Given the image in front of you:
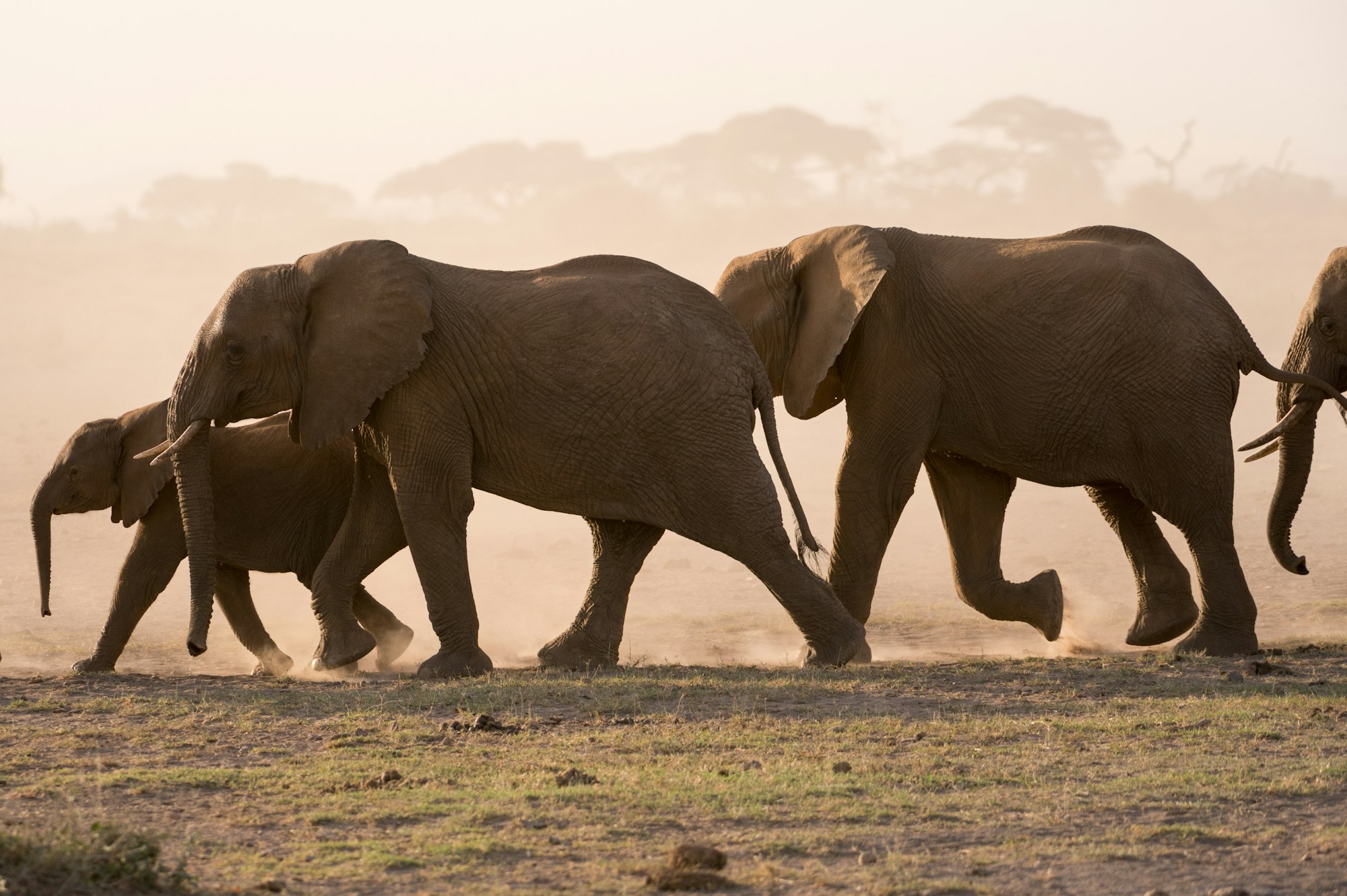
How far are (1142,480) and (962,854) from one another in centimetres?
587

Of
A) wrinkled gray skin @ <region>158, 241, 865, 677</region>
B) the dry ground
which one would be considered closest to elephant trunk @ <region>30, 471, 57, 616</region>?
wrinkled gray skin @ <region>158, 241, 865, 677</region>

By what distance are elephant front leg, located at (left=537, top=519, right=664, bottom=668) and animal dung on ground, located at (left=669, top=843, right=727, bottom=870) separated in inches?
215

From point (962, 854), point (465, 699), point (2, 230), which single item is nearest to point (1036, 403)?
point (465, 699)

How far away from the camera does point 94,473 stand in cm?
1237

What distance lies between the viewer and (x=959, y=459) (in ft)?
42.2

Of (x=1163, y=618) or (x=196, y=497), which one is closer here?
(x=196, y=497)

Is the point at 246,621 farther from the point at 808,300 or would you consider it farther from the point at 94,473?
the point at 808,300

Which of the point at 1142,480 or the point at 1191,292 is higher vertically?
the point at 1191,292

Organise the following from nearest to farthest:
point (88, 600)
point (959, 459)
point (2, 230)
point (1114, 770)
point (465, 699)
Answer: point (1114, 770), point (465, 699), point (959, 459), point (88, 600), point (2, 230)

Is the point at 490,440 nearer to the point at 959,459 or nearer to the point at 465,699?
the point at 465,699

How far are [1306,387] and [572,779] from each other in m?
7.07

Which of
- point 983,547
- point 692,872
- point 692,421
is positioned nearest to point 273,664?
point 692,421

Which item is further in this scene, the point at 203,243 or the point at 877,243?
the point at 203,243

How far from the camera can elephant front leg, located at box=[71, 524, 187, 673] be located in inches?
471
